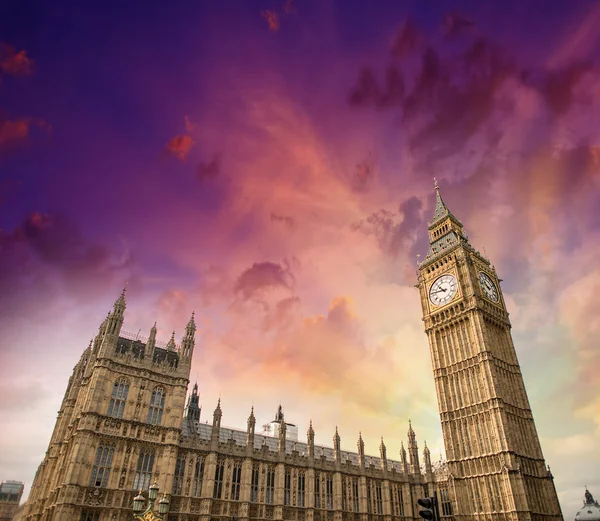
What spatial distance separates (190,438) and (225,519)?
10593 millimetres

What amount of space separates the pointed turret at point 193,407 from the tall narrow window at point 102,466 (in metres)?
22.1

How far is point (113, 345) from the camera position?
184ft

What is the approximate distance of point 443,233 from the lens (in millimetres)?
97250

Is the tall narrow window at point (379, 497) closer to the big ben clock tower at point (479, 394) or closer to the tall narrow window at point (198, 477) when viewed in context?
the big ben clock tower at point (479, 394)

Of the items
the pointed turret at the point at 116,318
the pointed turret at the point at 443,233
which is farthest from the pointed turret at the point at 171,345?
the pointed turret at the point at 443,233

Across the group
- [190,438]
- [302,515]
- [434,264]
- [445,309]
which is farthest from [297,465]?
[434,264]

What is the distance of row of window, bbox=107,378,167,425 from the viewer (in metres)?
53.2

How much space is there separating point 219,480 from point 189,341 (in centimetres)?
1849

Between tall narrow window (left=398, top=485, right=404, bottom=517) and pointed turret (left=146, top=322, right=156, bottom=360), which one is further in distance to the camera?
tall narrow window (left=398, top=485, right=404, bottom=517)

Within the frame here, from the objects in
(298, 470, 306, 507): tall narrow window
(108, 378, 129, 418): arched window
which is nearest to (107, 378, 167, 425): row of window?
(108, 378, 129, 418): arched window

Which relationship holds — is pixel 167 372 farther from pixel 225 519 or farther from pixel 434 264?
pixel 434 264

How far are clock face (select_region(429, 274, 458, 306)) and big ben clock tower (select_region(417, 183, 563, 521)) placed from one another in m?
0.20

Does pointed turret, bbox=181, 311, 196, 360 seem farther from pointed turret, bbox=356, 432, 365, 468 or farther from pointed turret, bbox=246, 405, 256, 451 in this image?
pointed turret, bbox=356, 432, 365, 468

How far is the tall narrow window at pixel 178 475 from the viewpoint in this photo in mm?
53500
